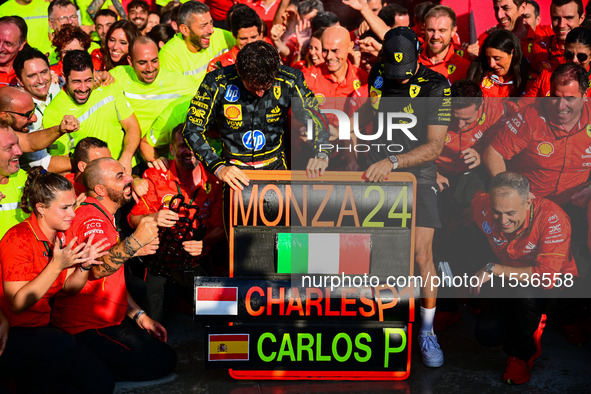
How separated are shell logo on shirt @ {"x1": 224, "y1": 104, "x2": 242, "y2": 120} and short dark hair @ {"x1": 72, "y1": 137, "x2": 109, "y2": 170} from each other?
130cm

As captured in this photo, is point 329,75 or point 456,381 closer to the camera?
point 456,381

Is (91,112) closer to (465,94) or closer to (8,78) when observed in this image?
(8,78)

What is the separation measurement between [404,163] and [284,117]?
928 millimetres

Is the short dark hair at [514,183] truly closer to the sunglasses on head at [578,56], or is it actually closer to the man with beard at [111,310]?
the sunglasses on head at [578,56]

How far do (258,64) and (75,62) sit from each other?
2085mm

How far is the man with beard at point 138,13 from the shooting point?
298 inches

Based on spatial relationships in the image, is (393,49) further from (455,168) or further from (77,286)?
(77,286)

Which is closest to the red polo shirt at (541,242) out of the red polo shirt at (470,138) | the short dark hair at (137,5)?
the red polo shirt at (470,138)

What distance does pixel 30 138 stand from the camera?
527 cm

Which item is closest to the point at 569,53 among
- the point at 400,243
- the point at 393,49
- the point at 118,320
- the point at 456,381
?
the point at 393,49

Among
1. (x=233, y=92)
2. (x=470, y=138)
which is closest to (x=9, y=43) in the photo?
(x=233, y=92)

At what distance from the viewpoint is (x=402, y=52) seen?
4.77m

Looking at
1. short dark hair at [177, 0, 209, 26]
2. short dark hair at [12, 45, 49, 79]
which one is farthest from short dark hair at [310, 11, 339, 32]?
short dark hair at [12, 45, 49, 79]

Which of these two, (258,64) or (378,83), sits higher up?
(258,64)
